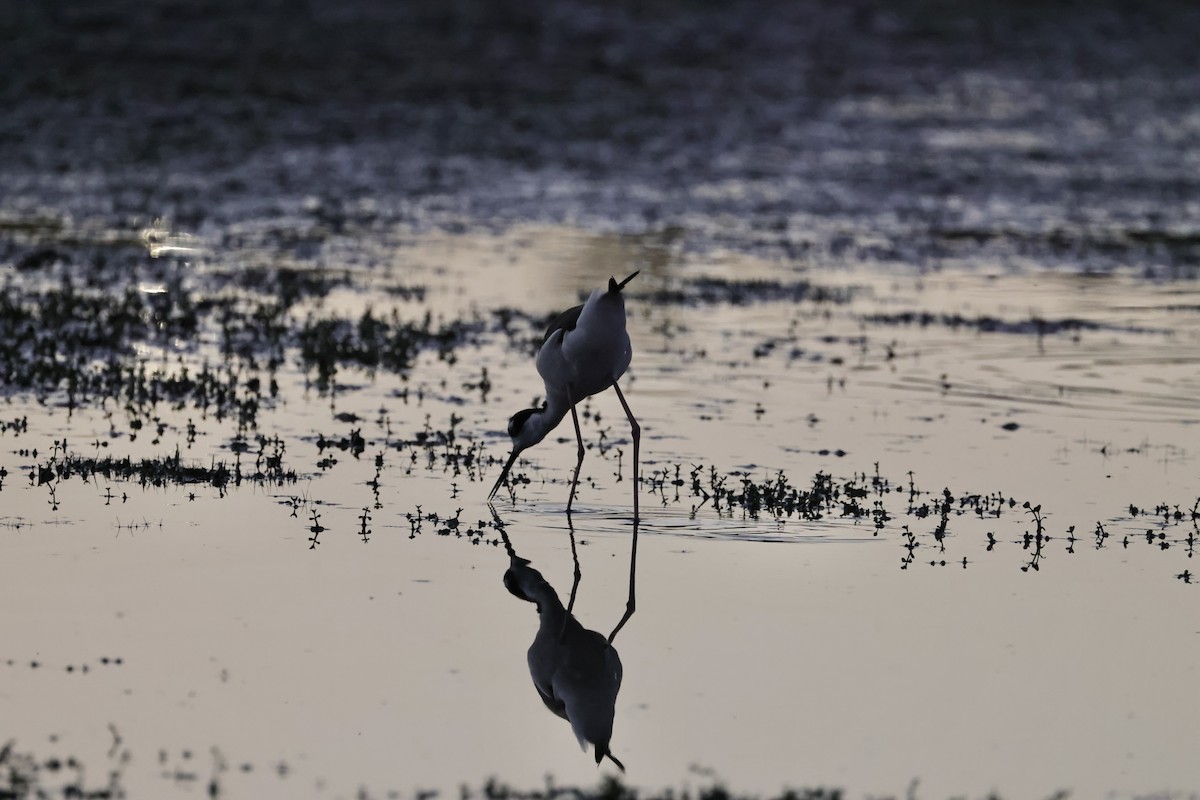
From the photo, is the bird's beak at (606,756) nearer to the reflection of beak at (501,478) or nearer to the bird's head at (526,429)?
the reflection of beak at (501,478)

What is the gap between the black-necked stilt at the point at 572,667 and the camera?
6.97 meters

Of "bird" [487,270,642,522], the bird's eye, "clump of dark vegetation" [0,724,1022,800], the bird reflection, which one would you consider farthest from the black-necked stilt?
the bird's eye

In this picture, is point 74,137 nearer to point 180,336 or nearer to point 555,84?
point 555,84

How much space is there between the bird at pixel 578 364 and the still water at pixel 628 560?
338 millimetres

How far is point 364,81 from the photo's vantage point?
34.5 m

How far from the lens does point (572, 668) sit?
7648 mm

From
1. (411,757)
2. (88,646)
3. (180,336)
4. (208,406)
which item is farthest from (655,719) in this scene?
(180,336)

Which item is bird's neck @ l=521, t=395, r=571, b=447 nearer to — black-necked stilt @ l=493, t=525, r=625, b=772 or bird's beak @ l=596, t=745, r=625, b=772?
black-necked stilt @ l=493, t=525, r=625, b=772

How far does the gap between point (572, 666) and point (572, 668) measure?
0.03 meters

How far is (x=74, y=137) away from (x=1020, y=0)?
24.0 metres

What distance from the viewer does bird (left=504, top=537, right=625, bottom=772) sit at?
696 cm

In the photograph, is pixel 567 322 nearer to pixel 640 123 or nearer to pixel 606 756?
pixel 606 756

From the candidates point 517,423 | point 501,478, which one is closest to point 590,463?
point 517,423

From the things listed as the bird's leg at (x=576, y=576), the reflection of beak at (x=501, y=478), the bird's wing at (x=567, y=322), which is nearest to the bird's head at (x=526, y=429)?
the reflection of beak at (x=501, y=478)
